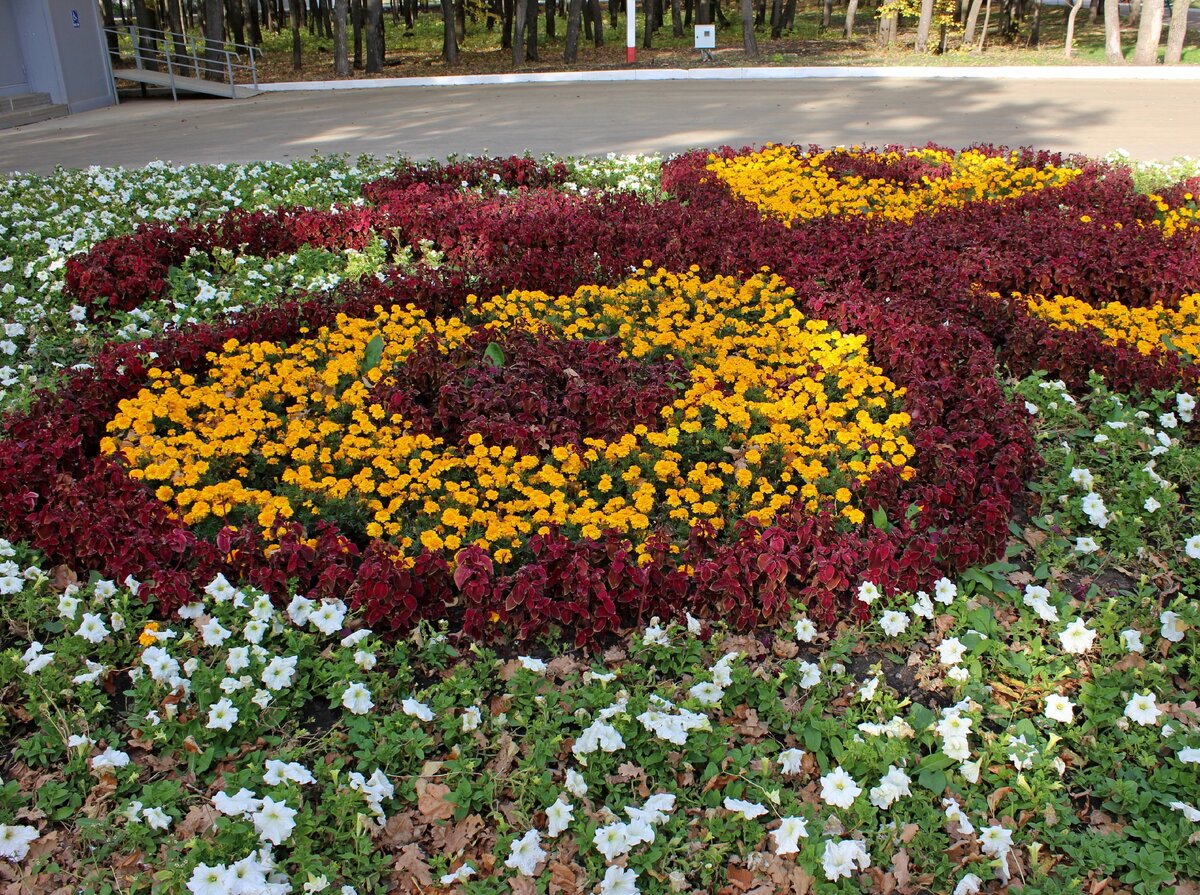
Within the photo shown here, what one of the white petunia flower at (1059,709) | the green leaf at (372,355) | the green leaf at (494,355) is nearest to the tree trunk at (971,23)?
the green leaf at (494,355)

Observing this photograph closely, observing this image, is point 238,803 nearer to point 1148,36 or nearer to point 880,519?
point 880,519

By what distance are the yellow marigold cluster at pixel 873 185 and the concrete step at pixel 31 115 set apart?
1210cm

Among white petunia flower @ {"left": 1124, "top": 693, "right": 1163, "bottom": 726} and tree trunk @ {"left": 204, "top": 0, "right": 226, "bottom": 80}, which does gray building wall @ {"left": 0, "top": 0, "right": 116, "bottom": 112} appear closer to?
tree trunk @ {"left": 204, "top": 0, "right": 226, "bottom": 80}

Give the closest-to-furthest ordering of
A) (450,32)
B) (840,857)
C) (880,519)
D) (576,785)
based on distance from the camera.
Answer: (840,857) → (576,785) → (880,519) → (450,32)

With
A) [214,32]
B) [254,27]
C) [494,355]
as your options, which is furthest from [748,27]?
[494,355]

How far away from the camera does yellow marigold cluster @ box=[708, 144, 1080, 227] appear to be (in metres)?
7.41

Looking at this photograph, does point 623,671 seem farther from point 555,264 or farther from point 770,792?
point 555,264

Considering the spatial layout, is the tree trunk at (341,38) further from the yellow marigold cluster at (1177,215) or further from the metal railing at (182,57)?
the yellow marigold cluster at (1177,215)

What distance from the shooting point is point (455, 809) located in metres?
2.69

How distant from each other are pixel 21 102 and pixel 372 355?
1461cm

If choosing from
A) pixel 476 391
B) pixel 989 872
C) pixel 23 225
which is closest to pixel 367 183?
pixel 23 225

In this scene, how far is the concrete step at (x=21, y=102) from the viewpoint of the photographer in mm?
15555

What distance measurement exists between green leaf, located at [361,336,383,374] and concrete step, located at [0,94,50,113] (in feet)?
46.3

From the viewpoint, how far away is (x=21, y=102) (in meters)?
15.9
